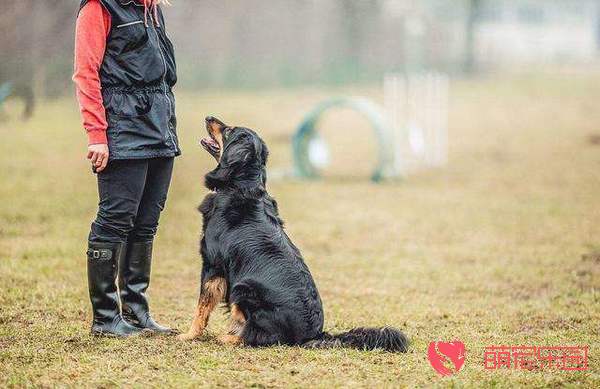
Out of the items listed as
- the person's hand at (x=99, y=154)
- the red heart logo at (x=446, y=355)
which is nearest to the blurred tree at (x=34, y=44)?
the person's hand at (x=99, y=154)

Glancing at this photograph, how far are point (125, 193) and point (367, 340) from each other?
143 cm

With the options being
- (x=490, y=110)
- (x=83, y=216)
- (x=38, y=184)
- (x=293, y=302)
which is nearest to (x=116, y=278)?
(x=293, y=302)

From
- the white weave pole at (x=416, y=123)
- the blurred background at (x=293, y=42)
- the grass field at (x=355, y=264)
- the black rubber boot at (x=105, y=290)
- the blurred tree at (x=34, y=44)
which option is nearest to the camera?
the grass field at (x=355, y=264)

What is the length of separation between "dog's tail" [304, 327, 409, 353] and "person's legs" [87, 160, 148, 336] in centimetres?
102

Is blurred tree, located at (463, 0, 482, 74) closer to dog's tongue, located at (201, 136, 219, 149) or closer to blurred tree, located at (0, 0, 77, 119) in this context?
blurred tree, located at (0, 0, 77, 119)

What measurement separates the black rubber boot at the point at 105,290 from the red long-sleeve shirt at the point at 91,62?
59 cm

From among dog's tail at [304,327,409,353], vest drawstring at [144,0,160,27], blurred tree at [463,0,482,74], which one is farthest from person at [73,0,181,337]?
blurred tree at [463,0,482,74]

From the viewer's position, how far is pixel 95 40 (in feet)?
13.9

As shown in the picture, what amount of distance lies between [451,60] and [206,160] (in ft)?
61.6

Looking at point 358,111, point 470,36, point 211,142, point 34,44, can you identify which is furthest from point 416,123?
point 470,36

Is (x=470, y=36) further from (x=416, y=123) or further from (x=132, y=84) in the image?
(x=132, y=84)

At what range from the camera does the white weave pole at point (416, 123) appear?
1445 centimetres

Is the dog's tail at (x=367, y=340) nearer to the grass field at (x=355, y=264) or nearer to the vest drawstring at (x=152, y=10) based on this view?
the grass field at (x=355, y=264)

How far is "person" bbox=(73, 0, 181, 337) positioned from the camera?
13.9ft
